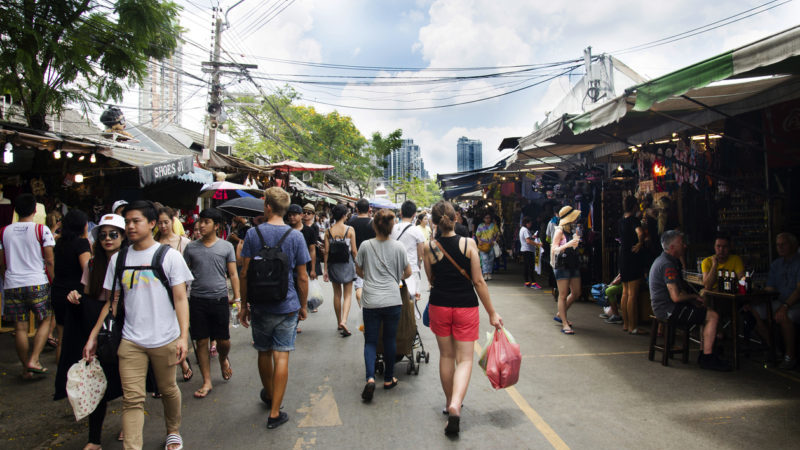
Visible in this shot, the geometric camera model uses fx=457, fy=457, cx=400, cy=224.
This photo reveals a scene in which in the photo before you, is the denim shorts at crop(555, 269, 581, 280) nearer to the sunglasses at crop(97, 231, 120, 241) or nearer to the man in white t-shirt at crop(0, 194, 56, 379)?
the sunglasses at crop(97, 231, 120, 241)

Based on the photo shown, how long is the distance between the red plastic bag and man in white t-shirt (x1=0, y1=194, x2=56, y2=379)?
493cm

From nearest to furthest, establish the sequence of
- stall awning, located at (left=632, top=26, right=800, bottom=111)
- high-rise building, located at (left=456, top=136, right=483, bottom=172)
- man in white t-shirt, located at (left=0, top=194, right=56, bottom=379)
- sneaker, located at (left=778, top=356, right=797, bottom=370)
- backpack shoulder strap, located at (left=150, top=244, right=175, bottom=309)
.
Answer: backpack shoulder strap, located at (left=150, top=244, right=175, bottom=309) → stall awning, located at (left=632, top=26, right=800, bottom=111) → man in white t-shirt, located at (left=0, top=194, right=56, bottom=379) → sneaker, located at (left=778, top=356, right=797, bottom=370) → high-rise building, located at (left=456, top=136, right=483, bottom=172)

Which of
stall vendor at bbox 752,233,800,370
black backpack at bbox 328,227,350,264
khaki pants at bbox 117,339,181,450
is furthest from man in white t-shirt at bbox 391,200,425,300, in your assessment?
stall vendor at bbox 752,233,800,370

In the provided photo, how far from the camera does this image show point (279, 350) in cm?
392

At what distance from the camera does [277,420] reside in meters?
3.86

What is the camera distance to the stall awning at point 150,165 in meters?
8.37

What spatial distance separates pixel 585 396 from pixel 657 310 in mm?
1888

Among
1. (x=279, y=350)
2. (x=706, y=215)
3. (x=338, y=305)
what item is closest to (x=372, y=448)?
(x=279, y=350)

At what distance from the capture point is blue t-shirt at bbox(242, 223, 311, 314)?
153 inches

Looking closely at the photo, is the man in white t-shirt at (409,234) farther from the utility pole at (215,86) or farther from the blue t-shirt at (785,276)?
the utility pole at (215,86)

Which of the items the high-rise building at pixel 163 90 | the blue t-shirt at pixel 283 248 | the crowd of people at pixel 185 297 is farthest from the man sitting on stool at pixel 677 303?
the high-rise building at pixel 163 90

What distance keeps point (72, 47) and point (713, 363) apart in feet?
36.4

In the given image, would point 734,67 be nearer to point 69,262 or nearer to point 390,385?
point 390,385

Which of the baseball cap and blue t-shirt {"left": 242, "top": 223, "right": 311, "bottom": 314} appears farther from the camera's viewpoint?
blue t-shirt {"left": 242, "top": 223, "right": 311, "bottom": 314}
